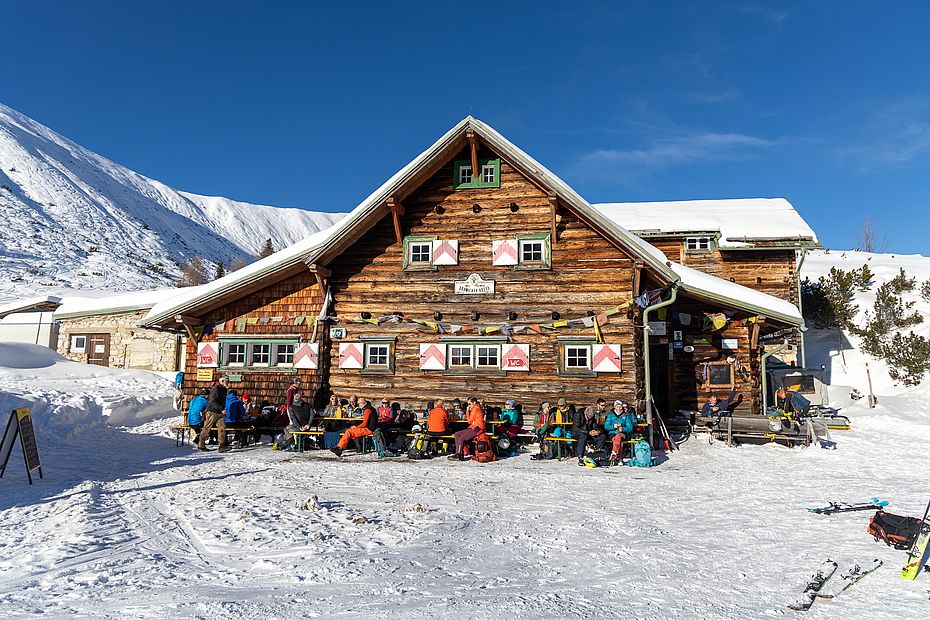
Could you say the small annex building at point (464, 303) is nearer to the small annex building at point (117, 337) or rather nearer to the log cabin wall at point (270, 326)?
the log cabin wall at point (270, 326)

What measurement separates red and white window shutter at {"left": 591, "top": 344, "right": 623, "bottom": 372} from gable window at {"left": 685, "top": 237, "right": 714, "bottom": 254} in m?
13.6

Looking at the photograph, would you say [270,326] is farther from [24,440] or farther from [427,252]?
[24,440]

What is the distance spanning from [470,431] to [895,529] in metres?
7.55

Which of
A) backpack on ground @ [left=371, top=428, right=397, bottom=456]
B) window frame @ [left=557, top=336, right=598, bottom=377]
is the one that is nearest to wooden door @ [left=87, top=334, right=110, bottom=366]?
backpack on ground @ [left=371, top=428, right=397, bottom=456]

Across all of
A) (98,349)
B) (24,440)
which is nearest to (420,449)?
(24,440)

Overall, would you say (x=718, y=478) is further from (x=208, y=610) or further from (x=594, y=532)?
(x=208, y=610)

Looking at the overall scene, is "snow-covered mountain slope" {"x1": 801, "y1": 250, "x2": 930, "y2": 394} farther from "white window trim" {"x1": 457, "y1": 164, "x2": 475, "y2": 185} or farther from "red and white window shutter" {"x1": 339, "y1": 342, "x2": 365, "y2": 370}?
"red and white window shutter" {"x1": 339, "y1": 342, "x2": 365, "y2": 370}

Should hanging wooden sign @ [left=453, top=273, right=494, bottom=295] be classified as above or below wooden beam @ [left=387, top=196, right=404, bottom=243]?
below

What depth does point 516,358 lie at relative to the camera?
575 inches

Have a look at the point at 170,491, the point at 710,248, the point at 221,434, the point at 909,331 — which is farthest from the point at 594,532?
the point at 909,331

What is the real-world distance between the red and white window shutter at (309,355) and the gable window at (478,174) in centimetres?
581

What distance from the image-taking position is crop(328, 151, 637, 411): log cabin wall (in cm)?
1438

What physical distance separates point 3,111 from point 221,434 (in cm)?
14140

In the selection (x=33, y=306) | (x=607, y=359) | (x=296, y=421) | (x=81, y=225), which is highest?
(x=81, y=225)
